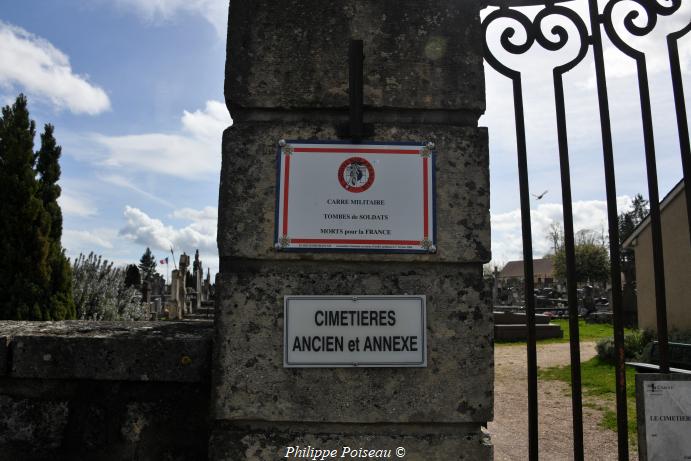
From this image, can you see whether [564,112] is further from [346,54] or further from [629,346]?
[629,346]

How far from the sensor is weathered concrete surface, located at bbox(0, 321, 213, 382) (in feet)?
6.39

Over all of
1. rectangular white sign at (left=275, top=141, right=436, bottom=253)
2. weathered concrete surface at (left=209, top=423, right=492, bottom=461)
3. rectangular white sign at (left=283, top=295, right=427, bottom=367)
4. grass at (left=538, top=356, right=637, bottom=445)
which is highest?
rectangular white sign at (left=275, top=141, right=436, bottom=253)

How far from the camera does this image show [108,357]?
6.44ft

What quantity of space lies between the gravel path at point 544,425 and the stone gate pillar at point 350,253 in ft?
16.3

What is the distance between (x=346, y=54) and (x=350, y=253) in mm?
767

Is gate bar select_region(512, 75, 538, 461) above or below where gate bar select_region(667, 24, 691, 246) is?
below

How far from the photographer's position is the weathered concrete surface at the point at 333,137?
1.86 meters

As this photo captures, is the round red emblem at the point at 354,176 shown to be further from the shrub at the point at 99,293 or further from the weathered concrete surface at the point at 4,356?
the shrub at the point at 99,293

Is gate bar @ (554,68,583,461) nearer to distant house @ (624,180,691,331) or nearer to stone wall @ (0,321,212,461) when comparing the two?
stone wall @ (0,321,212,461)

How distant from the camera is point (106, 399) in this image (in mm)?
1992

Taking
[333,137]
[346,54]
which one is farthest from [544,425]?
[346,54]

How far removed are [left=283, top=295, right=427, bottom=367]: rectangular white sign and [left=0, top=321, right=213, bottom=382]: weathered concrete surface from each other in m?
0.39

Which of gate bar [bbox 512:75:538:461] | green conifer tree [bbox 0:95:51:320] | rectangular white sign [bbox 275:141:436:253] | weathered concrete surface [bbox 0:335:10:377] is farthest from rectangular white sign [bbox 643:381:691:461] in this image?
green conifer tree [bbox 0:95:51:320]

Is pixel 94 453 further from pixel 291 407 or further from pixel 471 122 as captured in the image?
pixel 471 122
